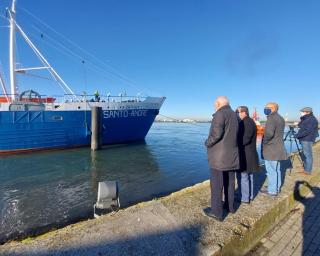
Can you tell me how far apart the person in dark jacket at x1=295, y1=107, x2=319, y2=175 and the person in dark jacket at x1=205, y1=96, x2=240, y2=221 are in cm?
414

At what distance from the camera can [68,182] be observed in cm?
917

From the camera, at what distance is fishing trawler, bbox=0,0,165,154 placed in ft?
51.9

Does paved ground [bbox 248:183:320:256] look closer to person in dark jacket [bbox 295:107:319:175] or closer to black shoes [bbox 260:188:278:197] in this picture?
black shoes [bbox 260:188:278:197]

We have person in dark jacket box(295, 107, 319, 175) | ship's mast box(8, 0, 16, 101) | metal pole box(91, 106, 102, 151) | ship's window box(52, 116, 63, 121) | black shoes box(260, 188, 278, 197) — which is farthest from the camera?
ship's mast box(8, 0, 16, 101)

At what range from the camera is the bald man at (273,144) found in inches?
170

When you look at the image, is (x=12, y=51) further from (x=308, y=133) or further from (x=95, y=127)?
(x=308, y=133)

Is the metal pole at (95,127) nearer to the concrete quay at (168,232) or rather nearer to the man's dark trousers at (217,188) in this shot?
the concrete quay at (168,232)

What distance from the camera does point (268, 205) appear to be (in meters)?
3.93

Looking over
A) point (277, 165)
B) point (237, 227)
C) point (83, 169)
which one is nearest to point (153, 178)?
point (83, 169)

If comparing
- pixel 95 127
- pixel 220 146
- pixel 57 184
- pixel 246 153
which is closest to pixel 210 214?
pixel 220 146

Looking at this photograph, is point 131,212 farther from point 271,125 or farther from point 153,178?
point 153,178

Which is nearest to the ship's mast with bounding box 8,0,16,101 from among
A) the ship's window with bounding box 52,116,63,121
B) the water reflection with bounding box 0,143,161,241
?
the ship's window with bounding box 52,116,63,121

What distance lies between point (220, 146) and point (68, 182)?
771cm

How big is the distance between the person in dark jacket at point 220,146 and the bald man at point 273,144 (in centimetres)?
144
